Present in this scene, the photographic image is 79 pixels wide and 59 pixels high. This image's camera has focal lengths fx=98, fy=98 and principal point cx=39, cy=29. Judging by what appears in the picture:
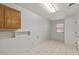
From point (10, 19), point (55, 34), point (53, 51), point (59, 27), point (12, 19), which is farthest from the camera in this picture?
point (55, 34)

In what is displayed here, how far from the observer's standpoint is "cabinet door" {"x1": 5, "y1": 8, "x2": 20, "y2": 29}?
2980 mm

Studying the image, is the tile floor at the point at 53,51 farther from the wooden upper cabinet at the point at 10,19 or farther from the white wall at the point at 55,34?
the white wall at the point at 55,34

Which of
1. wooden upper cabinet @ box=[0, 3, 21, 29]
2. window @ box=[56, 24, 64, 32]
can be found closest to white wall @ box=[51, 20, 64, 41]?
window @ box=[56, 24, 64, 32]

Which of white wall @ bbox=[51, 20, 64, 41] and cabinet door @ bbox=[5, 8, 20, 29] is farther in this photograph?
white wall @ bbox=[51, 20, 64, 41]

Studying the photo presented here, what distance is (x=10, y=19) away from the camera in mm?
3143

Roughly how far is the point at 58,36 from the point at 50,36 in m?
0.86

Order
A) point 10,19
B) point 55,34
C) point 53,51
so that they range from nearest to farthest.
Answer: point 10,19 → point 53,51 → point 55,34

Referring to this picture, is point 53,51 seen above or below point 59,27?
below

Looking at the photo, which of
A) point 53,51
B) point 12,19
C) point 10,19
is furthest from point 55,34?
point 10,19

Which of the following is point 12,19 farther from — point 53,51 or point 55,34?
point 55,34

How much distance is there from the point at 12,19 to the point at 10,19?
117mm

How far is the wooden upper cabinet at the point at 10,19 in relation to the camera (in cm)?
286

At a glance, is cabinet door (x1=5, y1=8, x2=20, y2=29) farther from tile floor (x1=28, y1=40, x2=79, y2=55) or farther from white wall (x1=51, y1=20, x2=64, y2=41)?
white wall (x1=51, y1=20, x2=64, y2=41)
